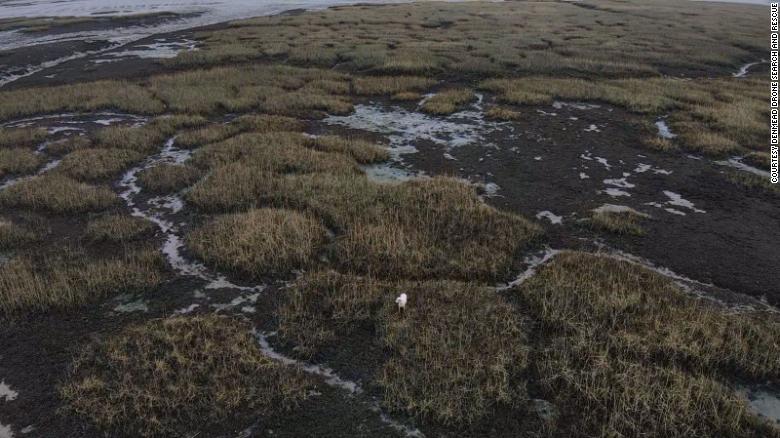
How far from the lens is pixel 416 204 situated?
1478 cm

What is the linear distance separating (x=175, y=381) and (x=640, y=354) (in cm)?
793

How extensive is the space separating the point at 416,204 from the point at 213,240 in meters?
5.63

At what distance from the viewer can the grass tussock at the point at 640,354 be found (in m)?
7.63

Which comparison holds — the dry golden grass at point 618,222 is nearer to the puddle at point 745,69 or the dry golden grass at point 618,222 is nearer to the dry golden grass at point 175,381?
the dry golden grass at point 175,381

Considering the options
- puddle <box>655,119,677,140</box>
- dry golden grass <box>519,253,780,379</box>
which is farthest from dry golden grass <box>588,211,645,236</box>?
puddle <box>655,119,677,140</box>

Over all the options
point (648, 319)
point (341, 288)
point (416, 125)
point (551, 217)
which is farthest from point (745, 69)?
point (341, 288)

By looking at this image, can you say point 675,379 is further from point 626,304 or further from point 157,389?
point 157,389

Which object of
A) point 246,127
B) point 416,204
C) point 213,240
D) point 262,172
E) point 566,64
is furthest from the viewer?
point 566,64

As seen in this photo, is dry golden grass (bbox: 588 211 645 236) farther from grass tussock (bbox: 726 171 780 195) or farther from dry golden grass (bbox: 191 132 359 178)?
dry golden grass (bbox: 191 132 359 178)

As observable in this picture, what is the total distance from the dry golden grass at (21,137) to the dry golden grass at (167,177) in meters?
7.02

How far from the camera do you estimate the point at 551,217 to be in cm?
1473

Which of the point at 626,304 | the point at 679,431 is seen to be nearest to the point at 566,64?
the point at 626,304

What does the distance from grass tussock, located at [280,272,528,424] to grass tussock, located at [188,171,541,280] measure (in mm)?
948

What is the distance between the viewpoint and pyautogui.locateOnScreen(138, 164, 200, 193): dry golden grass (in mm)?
16469
